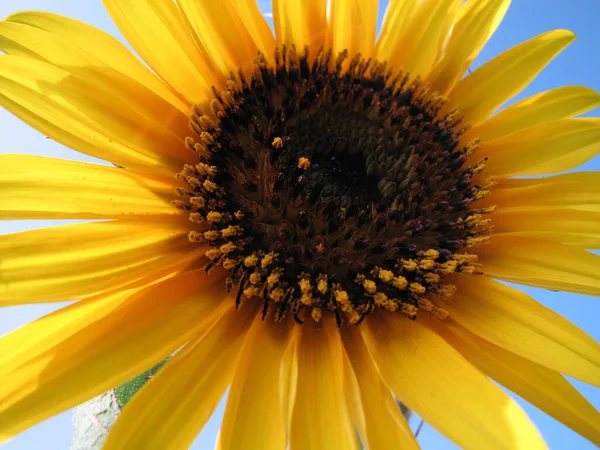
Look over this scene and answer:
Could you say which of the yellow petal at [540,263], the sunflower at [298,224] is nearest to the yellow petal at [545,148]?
the sunflower at [298,224]

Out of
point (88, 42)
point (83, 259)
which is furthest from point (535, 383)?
point (88, 42)

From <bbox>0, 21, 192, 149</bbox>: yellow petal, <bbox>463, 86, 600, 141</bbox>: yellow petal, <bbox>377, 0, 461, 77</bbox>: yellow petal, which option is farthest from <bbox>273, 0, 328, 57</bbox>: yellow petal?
<bbox>463, 86, 600, 141</bbox>: yellow petal

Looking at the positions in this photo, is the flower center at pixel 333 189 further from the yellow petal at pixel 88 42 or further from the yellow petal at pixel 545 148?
the yellow petal at pixel 88 42

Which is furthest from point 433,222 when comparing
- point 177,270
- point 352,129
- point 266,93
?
point 177,270

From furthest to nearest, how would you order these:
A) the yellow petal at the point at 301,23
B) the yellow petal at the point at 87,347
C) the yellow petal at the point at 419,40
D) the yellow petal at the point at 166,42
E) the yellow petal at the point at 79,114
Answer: the yellow petal at the point at 419,40 < the yellow petal at the point at 301,23 < the yellow petal at the point at 166,42 < the yellow petal at the point at 79,114 < the yellow petal at the point at 87,347

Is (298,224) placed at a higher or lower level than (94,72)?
lower

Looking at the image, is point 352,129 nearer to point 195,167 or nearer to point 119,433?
point 195,167

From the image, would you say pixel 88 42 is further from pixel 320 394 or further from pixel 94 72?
pixel 320 394
